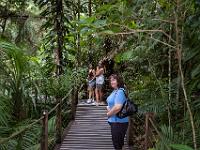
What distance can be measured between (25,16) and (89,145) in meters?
3.76

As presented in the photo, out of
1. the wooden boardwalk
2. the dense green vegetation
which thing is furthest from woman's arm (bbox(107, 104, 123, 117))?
the wooden boardwalk

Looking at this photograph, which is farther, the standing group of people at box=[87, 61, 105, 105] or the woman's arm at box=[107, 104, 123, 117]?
the standing group of people at box=[87, 61, 105, 105]

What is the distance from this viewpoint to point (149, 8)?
6.00m

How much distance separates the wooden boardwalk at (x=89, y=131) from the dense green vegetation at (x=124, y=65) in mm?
371

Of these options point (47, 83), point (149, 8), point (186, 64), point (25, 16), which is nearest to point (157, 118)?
point (186, 64)

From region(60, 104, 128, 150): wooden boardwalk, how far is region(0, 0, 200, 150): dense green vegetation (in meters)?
0.37

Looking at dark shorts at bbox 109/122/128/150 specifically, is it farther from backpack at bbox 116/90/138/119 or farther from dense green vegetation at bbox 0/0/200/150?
dense green vegetation at bbox 0/0/200/150

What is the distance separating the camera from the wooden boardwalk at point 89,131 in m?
7.46

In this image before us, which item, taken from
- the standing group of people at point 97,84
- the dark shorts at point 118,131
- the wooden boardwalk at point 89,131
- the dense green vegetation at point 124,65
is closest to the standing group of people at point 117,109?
the dark shorts at point 118,131

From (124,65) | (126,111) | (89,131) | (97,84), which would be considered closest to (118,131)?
(126,111)

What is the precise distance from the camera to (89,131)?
8.51 m

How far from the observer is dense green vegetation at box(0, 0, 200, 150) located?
4.85 meters

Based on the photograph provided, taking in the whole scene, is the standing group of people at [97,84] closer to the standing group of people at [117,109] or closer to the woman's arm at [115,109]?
the standing group of people at [117,109]

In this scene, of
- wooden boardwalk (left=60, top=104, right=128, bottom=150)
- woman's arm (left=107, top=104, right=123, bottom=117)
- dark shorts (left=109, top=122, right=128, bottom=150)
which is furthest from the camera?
wooden boardwalk (left=60, top=104, right=128, bottom=150)
